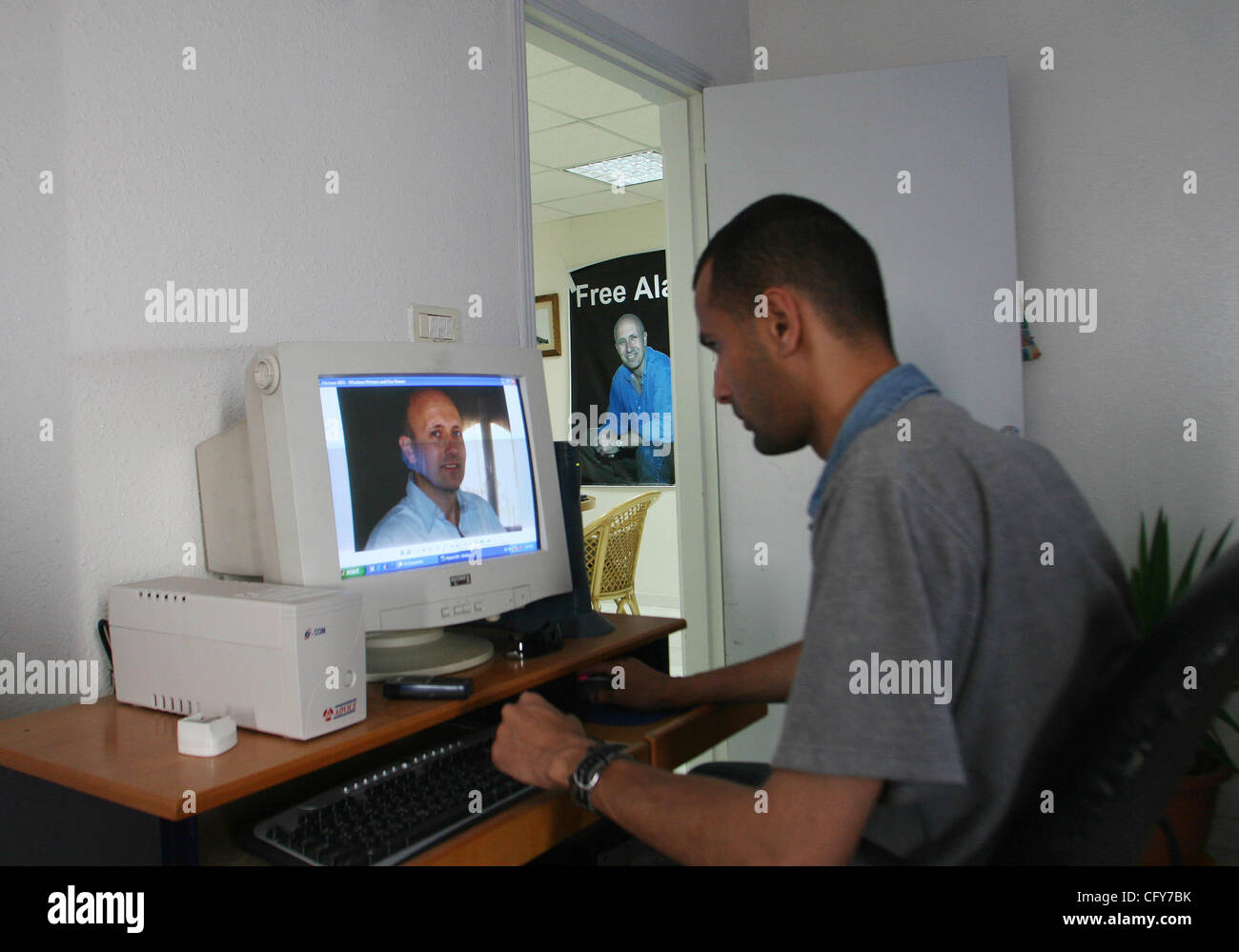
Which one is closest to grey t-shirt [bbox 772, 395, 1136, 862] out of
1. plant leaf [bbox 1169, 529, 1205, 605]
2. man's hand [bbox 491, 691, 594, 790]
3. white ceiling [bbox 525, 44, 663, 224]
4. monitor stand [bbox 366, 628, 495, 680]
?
man's hand [bbox 491, 691, 594, 790]

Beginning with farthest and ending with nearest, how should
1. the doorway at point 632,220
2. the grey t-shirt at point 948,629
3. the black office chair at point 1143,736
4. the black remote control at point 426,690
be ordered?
the doorway at point 632,220
the black remote control at point 426,690
the grey t-shirt at point 948,629
the black office chair at point 1143,736

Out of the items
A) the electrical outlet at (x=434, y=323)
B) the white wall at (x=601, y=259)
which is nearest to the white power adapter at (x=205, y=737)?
the electrical outlet at (x=434, y=323)

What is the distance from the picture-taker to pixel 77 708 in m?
1.21

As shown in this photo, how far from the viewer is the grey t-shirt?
31.1 inches

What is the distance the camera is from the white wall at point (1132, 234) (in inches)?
94.0

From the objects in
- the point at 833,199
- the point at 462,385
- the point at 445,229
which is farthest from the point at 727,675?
the point at 833,199

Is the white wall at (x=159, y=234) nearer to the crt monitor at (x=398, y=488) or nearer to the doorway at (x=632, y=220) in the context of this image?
the crt monitor at (x=398, y=488)

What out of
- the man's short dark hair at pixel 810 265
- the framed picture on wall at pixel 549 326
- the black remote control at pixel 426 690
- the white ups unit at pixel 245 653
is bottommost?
the black remote control at pixel 426 690

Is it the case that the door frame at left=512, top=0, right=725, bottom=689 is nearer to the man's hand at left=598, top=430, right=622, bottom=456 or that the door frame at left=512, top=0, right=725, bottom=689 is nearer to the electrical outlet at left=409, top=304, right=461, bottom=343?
the electrical outlet at left=409, top=304, right=461, bottom=343

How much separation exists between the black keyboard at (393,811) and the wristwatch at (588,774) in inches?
3.9

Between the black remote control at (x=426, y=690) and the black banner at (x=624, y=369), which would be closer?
the black remote control at (x=426, y=690)

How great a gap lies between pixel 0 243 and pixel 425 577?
29.0 inches

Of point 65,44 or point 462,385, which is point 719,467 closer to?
point 462,385

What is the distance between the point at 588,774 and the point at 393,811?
225 mm
